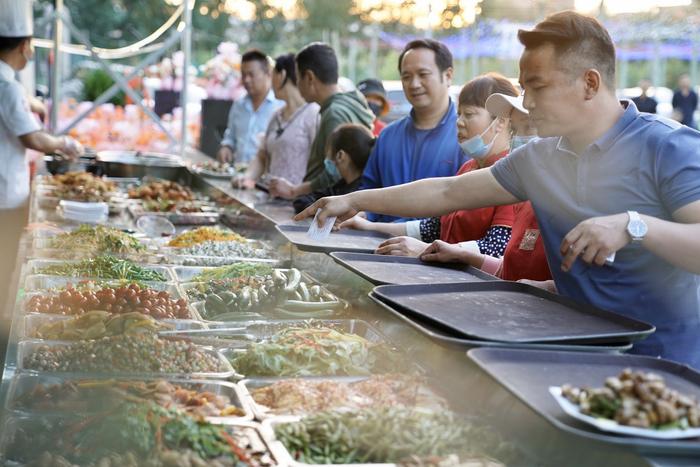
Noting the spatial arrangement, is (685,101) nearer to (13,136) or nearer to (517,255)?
(13,136)

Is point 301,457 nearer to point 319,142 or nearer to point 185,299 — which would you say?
point 185,299

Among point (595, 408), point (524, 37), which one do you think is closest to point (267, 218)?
point (524, 37)

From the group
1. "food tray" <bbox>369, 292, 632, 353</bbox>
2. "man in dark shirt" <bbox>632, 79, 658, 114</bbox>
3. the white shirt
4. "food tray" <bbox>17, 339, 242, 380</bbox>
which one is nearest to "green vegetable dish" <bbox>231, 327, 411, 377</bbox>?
"food tray" <bbox>17, 339, 242, 380</bbox>

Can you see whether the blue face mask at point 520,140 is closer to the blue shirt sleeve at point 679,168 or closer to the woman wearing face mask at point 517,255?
the woman wearing face mask at point 517,255

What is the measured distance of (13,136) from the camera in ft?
19.2

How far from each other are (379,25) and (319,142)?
20.5m

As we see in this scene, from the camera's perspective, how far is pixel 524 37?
2.52 m

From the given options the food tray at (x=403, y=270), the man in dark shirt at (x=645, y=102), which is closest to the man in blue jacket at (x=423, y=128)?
the food tray at (x=403, y=270)

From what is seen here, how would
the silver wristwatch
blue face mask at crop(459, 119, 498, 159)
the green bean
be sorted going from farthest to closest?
blue face mask at crop(459, 119, 498, 159), the green bean, the silver wristwatch

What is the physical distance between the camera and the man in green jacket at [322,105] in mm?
5599

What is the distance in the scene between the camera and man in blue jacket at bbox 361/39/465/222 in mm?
4617

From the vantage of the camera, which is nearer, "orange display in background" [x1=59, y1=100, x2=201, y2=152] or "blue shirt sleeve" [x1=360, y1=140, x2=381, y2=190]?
"blue shirt sleeve" [x1=360, y1=140, x2=381, y2=190]

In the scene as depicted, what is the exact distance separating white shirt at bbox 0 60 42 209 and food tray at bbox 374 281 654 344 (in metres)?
4.11

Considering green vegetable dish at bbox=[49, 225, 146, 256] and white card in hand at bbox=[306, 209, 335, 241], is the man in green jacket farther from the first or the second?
white card in hand at bbox=[306, 209, 335, 241]
